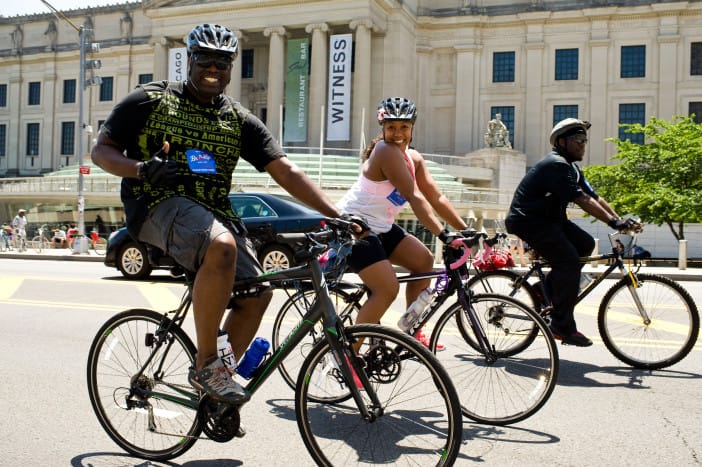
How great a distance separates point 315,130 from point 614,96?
21423 millimetres

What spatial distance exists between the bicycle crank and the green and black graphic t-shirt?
93 cm

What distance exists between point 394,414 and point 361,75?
4790 centimetres

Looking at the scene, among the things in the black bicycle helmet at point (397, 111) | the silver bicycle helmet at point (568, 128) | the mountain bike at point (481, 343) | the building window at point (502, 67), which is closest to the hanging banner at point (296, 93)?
the building window at point (502, 67)

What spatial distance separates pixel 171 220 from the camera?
351 cm

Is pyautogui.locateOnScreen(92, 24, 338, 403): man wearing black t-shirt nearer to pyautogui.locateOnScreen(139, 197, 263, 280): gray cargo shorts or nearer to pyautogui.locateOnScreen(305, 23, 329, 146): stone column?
pyautogui.locateOnScreen(139, 197, 263, 280): gray cargo shorts

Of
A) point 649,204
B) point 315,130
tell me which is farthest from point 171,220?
point 315,130

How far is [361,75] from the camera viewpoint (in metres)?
49.8

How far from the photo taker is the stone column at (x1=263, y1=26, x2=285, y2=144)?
51.0 m

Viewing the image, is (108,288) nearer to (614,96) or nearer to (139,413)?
(139,413)

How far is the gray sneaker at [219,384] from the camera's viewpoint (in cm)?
337

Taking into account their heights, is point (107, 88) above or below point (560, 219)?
above

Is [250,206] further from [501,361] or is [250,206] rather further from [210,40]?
[210,40]

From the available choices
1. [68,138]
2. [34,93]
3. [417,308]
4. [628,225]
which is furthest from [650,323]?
[34,93]

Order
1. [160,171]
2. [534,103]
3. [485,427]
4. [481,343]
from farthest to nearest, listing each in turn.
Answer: [534,103], [481,343], [485,427], [160,171]
